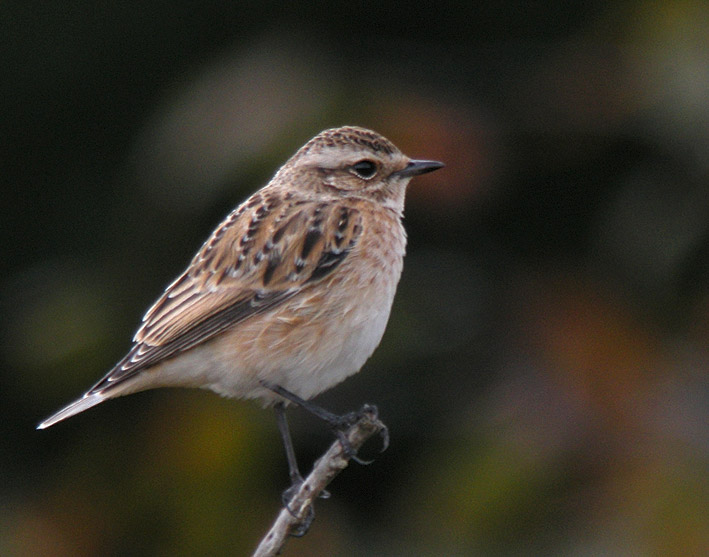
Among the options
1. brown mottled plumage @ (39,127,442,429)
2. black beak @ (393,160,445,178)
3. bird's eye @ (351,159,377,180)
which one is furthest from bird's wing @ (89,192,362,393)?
black beak @ (393,160,445,178)

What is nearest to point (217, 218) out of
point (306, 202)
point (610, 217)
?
point (306, 202)

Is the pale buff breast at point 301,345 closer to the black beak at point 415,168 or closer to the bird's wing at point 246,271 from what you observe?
the bird's wing at point 246,271

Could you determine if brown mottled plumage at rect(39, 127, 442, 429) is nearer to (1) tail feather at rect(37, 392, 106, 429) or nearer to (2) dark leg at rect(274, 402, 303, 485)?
(1) tail feather at rect(37, 392, 106, 429)

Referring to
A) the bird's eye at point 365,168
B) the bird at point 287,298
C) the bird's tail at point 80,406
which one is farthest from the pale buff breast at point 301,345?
the bird's eye at point 365,168

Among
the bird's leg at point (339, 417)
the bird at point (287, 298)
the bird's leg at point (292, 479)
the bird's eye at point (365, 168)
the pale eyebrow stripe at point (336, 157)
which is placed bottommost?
Result: the bird's leg at point (292, 479)

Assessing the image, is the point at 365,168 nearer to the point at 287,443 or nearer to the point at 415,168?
the point at 415,168

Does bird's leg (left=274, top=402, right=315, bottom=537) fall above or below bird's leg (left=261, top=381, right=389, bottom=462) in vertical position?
below

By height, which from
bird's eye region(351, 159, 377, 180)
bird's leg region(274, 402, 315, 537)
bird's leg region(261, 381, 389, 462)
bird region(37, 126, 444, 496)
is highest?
bird's eye region(351, 159, 377, 180)
